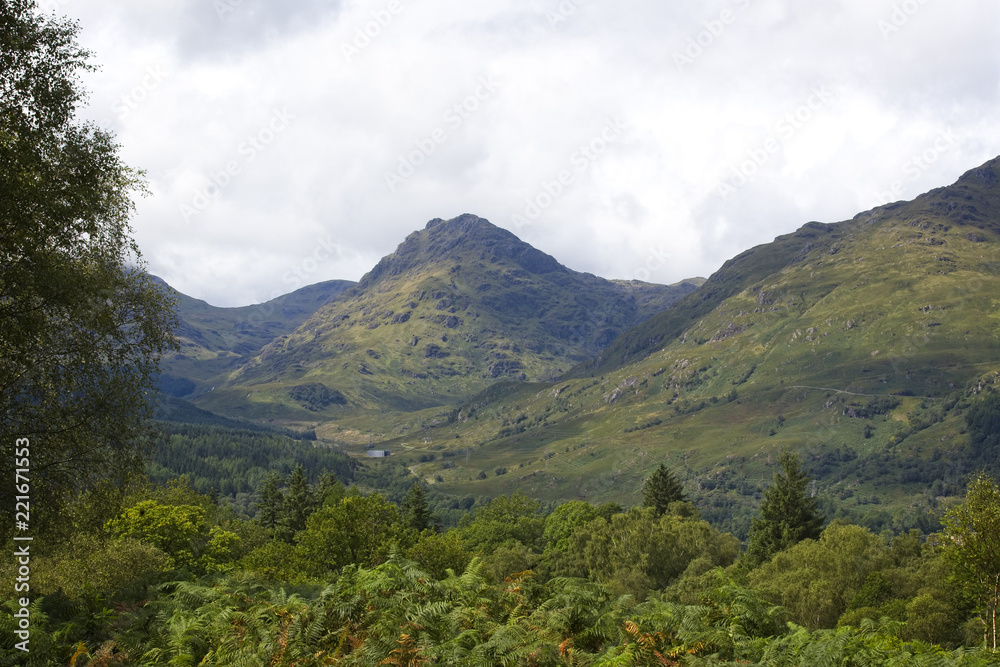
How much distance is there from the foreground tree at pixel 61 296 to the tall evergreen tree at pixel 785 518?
76837mm

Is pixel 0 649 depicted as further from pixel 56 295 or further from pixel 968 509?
pixel 968 509

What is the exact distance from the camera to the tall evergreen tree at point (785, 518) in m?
78.1

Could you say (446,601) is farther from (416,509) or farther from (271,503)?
(271,503)

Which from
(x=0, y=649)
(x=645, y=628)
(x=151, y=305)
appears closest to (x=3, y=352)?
(x=151, y=305)

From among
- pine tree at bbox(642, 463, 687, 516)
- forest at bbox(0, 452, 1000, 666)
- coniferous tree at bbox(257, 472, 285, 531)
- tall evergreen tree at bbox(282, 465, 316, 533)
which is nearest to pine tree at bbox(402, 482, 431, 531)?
tall evergreen tree at bbox(282, 465, 316, 533)

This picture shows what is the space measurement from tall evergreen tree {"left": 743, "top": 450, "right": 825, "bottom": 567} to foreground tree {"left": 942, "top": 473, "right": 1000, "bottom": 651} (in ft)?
157

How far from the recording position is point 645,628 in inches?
679

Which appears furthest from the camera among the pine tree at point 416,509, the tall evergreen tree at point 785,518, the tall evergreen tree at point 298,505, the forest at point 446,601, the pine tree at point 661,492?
the pine tree at point 661,492

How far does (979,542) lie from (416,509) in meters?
67.9

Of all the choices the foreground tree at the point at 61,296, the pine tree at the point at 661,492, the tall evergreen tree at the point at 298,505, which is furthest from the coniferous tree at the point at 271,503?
the foreground tree at the point at 61,296

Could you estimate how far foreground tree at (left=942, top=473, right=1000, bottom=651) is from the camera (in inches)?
1163

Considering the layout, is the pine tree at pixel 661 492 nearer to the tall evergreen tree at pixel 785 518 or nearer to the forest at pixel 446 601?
the tall evergreen tree at pixel 785 518

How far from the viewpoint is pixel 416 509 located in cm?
8562

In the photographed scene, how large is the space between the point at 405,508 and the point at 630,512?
32402 millimetres
